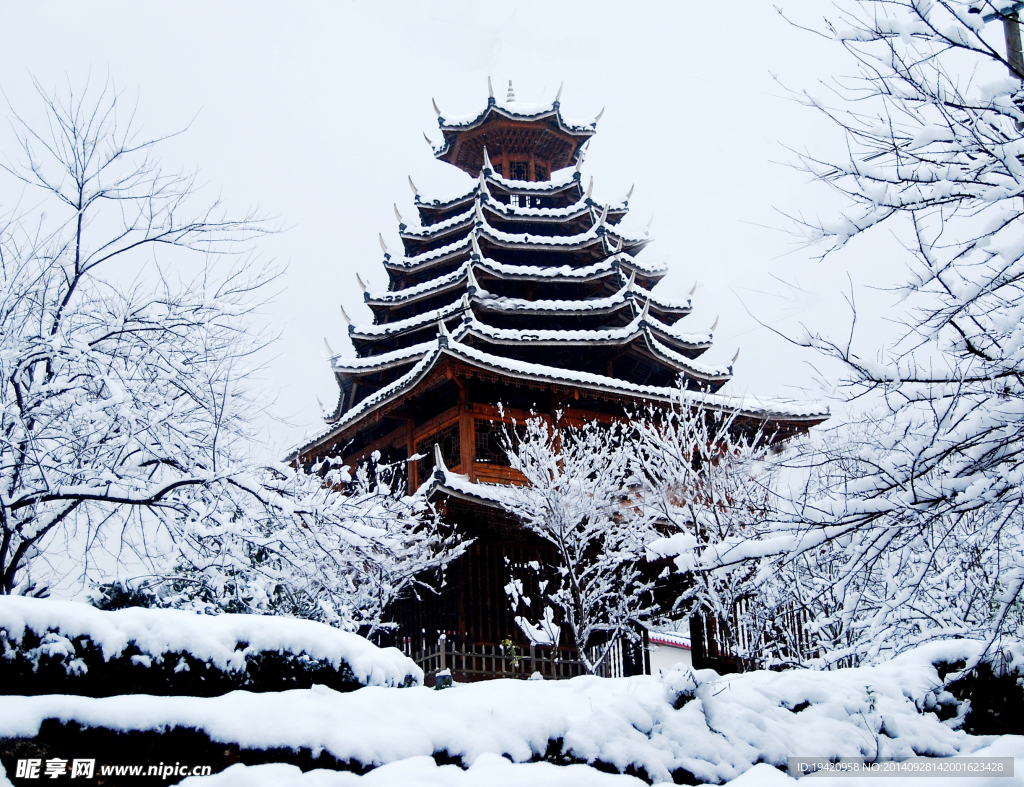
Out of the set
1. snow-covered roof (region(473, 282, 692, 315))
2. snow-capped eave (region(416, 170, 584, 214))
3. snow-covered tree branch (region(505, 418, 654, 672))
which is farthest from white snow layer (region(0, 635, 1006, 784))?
snow-capped eave (region(416, 170, 584, 214))

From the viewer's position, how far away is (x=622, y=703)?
555cm

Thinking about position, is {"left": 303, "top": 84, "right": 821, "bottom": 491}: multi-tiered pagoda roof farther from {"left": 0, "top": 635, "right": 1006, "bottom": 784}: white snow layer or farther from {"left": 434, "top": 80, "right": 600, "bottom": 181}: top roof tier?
{"left": 0, "top": 635, "right": 1006, "bottom": 784}: white snow layer

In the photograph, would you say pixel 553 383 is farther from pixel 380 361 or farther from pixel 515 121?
pixel 515 121

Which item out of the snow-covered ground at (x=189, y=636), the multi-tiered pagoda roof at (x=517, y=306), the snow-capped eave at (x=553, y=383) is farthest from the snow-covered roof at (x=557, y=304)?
the snow-covered ground at (x=189, y=636)

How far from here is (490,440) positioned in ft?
53.0

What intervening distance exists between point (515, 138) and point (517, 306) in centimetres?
800

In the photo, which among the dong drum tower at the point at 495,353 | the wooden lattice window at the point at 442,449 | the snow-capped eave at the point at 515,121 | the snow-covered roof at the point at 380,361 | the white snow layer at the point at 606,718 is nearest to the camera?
the white snow layer at the point at 606,718

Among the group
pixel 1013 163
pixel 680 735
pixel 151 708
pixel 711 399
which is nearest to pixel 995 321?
pixel 1013 163

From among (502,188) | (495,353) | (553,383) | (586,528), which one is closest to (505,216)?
(502,188)

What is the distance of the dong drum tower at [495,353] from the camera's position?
47.3 ft

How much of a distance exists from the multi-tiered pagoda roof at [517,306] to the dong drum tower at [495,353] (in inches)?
1.7

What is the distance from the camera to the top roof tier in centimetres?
2377

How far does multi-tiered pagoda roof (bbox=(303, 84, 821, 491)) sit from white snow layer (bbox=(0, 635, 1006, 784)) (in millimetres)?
9371

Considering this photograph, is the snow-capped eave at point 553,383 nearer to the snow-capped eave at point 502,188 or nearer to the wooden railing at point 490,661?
the wooden railing at point 490,661
